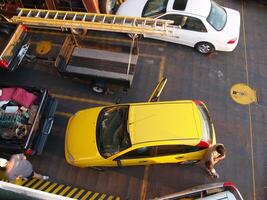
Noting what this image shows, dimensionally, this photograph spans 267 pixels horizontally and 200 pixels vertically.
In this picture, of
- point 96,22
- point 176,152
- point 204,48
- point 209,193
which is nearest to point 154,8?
point 204,48

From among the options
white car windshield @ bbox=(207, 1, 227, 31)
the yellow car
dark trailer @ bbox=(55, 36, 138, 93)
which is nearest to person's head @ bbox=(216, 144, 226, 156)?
the yellow car

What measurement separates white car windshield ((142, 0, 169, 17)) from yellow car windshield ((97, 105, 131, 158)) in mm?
4232

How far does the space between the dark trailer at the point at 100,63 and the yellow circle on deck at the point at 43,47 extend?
1692 mm

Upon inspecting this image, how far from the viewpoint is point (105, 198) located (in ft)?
29.2

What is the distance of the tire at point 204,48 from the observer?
11.3 meters

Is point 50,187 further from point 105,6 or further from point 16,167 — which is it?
point 105,6

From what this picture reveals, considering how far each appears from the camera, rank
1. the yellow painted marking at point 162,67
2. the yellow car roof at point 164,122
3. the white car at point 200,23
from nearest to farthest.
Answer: the yellow car roof at point 164,122
the white car at point 200,23
the yellow painted marking at point 162,67

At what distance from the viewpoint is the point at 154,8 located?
37.8 feet

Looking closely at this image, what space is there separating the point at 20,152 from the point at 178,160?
4.30 m

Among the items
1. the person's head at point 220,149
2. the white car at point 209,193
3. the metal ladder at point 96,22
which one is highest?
the metal ladder at point 96,22

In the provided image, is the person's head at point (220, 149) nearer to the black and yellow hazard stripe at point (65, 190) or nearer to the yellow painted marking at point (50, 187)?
the black and yellow hazard stripe at point (65, 190)

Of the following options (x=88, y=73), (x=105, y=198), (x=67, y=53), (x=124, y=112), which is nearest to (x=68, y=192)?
(x=105, y=198)

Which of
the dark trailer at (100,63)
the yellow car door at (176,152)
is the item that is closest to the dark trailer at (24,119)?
the dark trailer at (100,63)

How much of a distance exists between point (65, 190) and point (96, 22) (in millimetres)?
5040
